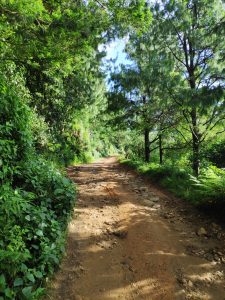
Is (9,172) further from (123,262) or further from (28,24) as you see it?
(28,24)

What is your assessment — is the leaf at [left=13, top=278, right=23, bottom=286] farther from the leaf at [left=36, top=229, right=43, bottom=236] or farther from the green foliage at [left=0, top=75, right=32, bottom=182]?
the green foliage at [left=0, top=75, right=32, bottom=182]

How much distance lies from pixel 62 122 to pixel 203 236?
12270 mm

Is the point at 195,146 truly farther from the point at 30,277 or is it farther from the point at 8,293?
the point at 8,293

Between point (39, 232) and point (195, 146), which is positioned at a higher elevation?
point (195, 146)

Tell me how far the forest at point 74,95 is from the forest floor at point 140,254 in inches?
17.5

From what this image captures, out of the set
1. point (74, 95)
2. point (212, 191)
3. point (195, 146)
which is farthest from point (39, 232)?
point (74, 95)

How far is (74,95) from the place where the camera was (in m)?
15.8

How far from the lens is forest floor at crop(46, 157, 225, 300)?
12.5 ft

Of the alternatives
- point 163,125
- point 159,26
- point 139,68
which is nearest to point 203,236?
point 159,26

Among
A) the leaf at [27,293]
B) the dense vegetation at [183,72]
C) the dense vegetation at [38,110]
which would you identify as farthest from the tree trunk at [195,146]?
the leaf at [27,293]

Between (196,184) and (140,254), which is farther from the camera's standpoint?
(196,184)

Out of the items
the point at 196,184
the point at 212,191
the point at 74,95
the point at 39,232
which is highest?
the point at 74,95

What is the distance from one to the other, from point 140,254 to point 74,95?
494 inches

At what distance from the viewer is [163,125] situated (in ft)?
50.7
